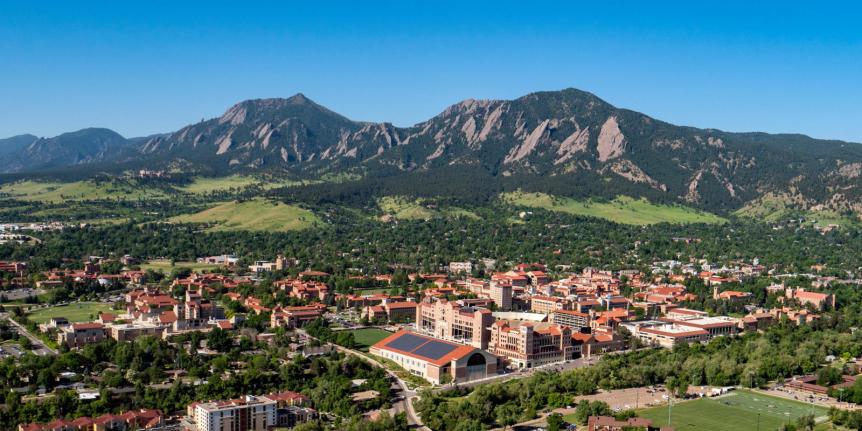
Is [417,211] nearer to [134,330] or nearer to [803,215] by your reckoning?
[803,215]

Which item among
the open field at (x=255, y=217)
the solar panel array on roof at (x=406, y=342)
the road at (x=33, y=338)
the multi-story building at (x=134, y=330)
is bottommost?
the road at (x=33, y=338)

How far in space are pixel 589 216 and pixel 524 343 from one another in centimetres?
Result: 11847

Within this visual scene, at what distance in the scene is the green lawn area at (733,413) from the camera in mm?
53188

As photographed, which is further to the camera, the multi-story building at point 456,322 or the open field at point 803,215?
the open field at point 803,215

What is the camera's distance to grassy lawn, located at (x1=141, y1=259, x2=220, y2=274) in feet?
398

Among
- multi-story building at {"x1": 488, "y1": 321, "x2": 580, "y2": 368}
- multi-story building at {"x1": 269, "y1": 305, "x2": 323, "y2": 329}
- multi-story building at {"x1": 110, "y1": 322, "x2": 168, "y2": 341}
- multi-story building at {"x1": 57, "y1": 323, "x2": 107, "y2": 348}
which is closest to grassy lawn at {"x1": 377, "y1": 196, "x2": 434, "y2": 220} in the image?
multi-story building at {"x1": 269, "y1": 305, "x2": 323, "y2": 329}

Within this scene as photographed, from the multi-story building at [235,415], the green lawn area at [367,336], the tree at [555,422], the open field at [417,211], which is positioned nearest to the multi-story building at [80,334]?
the green lawn area at [367,336]

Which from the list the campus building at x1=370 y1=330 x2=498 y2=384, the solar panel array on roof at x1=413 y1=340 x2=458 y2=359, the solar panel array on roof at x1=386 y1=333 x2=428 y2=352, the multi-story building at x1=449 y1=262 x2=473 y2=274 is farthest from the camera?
the multi-story building at x1=449 y1=262 x2=473 y2=274

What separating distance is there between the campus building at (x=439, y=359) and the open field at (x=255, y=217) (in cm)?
9539

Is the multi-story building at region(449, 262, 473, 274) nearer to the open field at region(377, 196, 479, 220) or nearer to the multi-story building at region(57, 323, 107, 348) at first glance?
the open field at region(377, 196, 479, 220)

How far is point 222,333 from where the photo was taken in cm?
7156

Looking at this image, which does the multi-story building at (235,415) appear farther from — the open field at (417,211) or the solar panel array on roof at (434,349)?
the open field at (417,211)

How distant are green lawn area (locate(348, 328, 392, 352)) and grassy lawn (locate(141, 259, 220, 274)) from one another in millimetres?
45445

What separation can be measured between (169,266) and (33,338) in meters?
50.8
